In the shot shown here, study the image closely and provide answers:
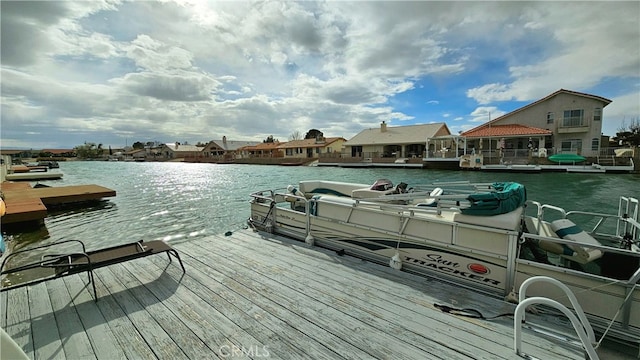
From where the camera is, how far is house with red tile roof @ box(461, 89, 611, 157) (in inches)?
1049

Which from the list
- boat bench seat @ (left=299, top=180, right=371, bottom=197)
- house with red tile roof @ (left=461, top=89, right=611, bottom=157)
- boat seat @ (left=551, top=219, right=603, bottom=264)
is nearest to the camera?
boat seat @ (left=551, top=219, right=603, bottom=264)

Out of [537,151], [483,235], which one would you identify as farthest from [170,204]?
[537,151]

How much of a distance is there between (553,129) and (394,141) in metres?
16.5

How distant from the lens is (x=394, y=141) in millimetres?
37500

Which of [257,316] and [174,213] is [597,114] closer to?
[174,213]

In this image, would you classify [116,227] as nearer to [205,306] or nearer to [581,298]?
[205,306]

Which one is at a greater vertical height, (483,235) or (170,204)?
(483,235)

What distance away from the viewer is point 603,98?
26141 millimetres

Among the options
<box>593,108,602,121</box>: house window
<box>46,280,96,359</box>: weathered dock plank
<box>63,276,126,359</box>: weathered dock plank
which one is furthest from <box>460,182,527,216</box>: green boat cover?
<box>593,108,602,121</box>: house window

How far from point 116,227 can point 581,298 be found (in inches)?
459

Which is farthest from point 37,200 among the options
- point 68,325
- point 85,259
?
point 68,325

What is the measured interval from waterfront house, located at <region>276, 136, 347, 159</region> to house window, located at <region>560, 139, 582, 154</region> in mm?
28900

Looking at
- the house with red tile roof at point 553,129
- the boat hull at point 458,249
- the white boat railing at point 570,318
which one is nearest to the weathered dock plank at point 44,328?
the boat hull at point 458,249

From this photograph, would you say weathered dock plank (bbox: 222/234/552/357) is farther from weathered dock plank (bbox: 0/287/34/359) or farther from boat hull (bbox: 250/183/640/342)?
weathered dock plank (bbox: 0/287/34/359)
